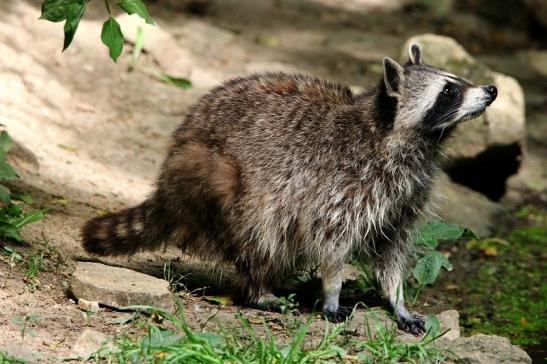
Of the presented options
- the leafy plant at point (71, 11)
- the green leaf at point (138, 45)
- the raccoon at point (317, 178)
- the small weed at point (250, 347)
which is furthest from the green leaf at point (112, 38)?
the green leaf at point (138, 45)

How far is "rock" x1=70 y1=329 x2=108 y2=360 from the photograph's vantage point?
13.8 ft

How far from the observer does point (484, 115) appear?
8.27 metres

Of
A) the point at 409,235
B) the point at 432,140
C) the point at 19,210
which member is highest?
the point at 432,140

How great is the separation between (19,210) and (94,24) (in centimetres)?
395

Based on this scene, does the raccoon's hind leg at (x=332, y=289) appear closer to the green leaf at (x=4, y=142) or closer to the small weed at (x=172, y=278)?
the small weed at (x=172, y=278)

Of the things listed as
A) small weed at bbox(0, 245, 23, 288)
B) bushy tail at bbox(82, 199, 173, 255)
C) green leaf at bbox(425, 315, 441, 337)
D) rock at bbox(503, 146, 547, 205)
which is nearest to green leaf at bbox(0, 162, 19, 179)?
small weed at bbox(0, 245, 23, 288)

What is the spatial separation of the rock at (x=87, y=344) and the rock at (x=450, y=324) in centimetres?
176

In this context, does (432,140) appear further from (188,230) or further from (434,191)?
(188,230)

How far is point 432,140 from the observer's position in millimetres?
5309

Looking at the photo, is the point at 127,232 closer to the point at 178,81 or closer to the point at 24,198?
the point at 24,198

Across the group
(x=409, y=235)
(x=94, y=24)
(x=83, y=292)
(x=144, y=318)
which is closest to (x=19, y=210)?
(x=83, y=292)

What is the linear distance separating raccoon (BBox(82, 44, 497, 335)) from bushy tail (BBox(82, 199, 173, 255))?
11 cm

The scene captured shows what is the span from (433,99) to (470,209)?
3156 millimetres

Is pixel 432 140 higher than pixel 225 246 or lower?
higher
